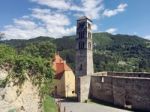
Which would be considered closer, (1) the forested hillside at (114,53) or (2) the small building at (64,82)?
(2) the small building at (64,82)

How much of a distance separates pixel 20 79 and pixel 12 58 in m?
0.95

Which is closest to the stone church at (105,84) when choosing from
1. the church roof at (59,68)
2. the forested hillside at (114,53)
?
the church roof at (59,68)

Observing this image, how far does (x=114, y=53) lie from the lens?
366 feet

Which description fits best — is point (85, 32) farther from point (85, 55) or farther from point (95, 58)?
point (95, 58)

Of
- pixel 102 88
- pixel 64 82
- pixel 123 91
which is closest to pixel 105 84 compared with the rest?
pixel 102 88

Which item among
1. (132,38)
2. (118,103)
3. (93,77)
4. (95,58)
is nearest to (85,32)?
(93,77)

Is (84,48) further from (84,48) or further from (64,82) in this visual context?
(64,82)

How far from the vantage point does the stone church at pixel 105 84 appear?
22.2 meters

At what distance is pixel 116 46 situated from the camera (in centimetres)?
12456

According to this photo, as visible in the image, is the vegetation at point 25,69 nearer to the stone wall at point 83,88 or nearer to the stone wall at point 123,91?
the stone wall at point 123,91

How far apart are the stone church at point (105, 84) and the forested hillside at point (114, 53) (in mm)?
28515

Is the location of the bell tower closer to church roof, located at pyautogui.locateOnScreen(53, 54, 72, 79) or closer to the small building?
the small building

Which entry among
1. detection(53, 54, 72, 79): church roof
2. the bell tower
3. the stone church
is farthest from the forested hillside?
the stone church

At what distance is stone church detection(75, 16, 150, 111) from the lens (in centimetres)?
2220
